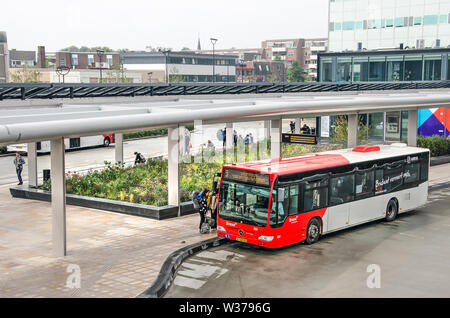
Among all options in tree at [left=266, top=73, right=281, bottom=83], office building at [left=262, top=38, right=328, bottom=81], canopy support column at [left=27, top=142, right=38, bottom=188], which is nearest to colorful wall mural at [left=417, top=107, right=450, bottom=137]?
canopy support column at [left=27, top=142, right=38, bottom=188]

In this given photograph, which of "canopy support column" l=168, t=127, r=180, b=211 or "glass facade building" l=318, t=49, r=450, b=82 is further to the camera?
"glass facade building" l=318, t=49, r=450, b=82

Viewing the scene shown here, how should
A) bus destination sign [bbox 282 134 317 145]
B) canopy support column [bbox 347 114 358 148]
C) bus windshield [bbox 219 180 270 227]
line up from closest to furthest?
bus windshield [bbox 219 180 270 227], bus destination sign [bbox 282 134 317 145], canopy support column [bbox 347 114 358 148]

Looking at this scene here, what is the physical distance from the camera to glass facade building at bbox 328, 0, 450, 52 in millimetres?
60938

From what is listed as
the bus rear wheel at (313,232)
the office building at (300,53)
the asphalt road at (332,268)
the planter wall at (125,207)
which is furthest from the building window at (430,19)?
the office building at (300,53)

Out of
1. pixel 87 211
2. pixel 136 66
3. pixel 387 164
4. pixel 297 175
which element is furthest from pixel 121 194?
pixel 136 66

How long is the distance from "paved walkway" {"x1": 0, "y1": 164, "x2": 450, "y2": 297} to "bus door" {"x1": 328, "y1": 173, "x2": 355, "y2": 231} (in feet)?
11.9

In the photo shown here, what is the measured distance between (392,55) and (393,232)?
35.6 m

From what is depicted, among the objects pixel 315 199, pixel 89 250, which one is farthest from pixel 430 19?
pixel 89 250

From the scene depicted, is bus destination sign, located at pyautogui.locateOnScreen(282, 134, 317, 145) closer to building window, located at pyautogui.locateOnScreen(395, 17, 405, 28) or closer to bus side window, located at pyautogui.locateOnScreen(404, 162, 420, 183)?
bus side window, located at pyautogui.locateOnScreen(404, 162, 420, 183)

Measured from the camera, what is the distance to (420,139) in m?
37.2

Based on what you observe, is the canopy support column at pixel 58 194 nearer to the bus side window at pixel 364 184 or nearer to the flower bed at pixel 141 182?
the flower bed at pixel 141 182

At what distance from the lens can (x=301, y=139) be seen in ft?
77.7

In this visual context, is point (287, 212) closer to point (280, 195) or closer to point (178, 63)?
point (280, 195)

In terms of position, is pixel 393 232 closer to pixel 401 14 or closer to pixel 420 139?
pixel 420 139
